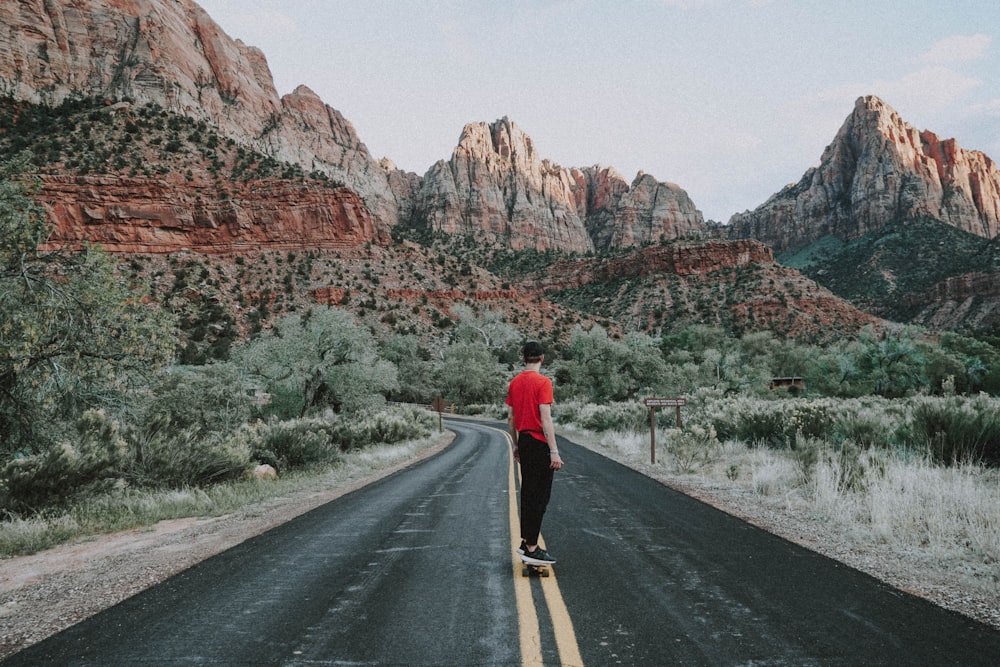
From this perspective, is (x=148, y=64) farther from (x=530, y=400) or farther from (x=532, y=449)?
(x=532, y=449)

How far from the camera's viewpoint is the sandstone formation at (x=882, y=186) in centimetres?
12431

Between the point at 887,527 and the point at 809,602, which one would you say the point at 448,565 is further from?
the point at 887,527

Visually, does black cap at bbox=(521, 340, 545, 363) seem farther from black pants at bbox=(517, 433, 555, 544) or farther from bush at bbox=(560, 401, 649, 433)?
bush at bbox=(560, 401, 649, 433)

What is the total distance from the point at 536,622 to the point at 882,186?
15876 cm

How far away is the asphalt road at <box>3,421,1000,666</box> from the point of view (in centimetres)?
308

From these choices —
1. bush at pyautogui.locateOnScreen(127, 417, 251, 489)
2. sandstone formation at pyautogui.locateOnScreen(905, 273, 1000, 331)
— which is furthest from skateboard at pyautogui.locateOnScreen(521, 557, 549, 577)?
sandstone formation at pyautogui.locateOnScreen(905, 273, 1000, 331)

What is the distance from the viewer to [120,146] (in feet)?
188

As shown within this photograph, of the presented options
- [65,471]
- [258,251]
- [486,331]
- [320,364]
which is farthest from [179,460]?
[258,251]

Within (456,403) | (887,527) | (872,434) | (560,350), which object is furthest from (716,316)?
(887,527)

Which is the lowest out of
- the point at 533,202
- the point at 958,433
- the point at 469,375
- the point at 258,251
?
the point at 469,375

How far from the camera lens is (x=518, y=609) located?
374 centimetres

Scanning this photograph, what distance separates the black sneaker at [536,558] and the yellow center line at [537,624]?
0.12 m

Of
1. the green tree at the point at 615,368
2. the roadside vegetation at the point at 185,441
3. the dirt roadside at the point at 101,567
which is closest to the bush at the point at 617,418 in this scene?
the roadside vegetation at the point at 185,441

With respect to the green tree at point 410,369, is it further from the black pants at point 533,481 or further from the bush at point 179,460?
the black pants at point 533,481
